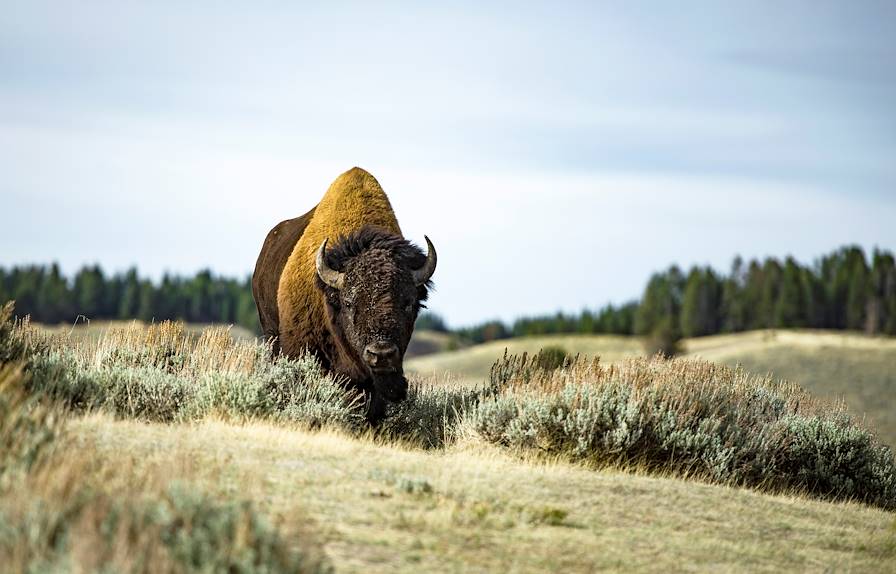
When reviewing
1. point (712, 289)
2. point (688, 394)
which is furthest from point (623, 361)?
point (712, 289)

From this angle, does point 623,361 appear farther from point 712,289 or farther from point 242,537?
point 712,289

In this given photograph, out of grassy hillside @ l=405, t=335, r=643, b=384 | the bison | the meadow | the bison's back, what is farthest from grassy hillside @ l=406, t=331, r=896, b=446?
the bison

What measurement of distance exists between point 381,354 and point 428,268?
158cm

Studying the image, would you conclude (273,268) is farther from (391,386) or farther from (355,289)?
(391,386)

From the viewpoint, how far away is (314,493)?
25.0ft

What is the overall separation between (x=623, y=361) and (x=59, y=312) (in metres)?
146

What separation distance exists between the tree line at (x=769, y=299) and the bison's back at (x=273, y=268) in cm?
10541

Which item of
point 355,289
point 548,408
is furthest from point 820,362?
point 355,289

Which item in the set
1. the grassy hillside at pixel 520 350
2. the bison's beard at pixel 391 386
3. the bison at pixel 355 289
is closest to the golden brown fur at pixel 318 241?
the bison at pixel 355 289

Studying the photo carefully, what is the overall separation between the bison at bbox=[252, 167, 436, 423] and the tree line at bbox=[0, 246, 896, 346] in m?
92.4

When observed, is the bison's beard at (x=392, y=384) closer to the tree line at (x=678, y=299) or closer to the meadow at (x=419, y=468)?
the meadow at (x=419, y=468)

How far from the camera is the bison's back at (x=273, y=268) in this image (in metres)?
15.3

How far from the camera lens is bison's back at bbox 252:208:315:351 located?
15.3 m

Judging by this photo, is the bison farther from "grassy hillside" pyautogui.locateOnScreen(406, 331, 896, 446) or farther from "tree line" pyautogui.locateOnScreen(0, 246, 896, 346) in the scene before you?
"tree line" pyautogui.locateOnScreen(0, 246, 896, 346)
